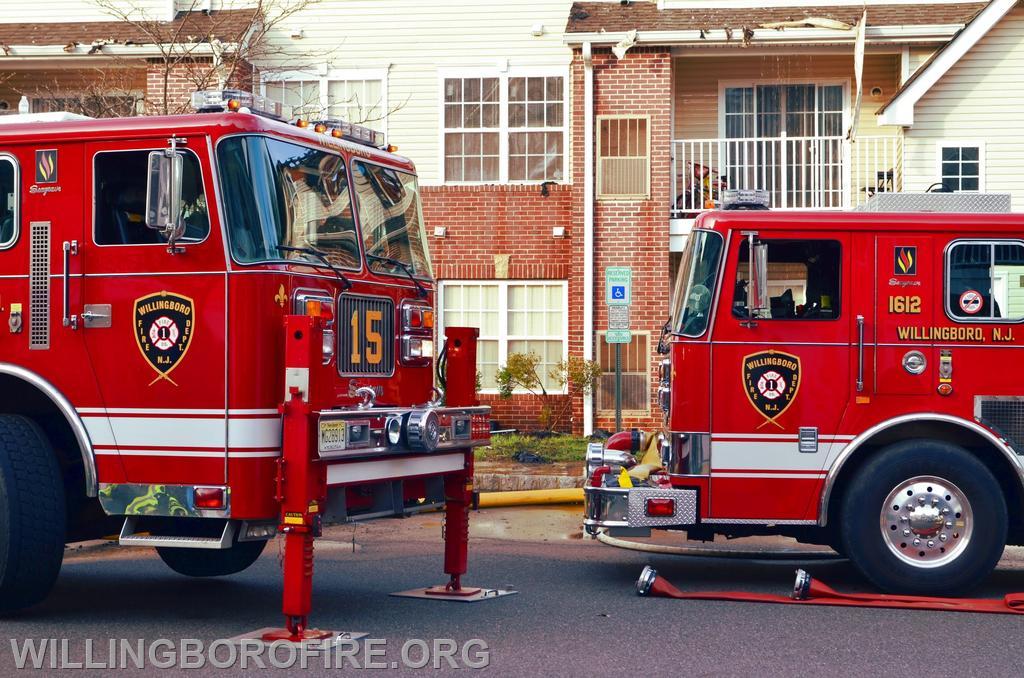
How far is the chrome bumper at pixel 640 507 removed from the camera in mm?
8633

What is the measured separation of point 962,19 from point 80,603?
15.2 m

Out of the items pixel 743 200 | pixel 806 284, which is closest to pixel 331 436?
pixel 806 284

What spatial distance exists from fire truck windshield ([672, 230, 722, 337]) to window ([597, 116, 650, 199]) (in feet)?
32.7

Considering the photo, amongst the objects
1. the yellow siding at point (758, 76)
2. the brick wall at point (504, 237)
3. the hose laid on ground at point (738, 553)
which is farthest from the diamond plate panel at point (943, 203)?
the yellow siding at point (758, 76)

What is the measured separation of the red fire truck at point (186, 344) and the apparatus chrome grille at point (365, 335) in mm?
17

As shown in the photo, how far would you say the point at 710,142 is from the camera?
19.6 meters

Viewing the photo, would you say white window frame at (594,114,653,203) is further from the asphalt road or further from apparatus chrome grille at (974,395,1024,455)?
apparatus chrome grille at (974,395,1024,455)

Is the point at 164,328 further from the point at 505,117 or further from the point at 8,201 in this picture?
the point at 505,117

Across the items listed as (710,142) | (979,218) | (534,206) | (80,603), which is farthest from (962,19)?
(80,603)

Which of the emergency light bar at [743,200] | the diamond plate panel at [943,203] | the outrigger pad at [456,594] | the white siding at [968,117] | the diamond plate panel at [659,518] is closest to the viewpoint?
the outrigger pad at [456,594]

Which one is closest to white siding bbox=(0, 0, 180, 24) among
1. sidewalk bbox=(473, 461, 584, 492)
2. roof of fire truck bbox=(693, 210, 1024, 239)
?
sidewalk bbox=(473, 461, 584, 492)

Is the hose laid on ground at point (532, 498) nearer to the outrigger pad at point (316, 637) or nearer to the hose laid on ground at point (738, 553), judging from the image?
the hose laid on ground at point (738, 553)

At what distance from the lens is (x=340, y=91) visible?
2031cm

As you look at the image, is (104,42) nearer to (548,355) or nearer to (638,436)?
(548,355)
